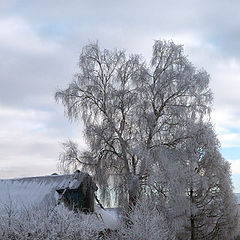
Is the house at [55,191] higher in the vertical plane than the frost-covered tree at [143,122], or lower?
lower

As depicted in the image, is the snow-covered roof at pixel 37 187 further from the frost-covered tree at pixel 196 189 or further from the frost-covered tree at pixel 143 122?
the frost-covered tree at pixel 196 189

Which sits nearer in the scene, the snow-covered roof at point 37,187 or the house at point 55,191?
the house at point 55,191

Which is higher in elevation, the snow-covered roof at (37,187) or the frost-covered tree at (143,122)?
the frost-covered tree at (143,122)

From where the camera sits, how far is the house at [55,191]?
24.5m

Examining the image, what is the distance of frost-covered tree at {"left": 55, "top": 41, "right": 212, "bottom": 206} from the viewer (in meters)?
26.9

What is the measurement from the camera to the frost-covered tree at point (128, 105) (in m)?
26.9

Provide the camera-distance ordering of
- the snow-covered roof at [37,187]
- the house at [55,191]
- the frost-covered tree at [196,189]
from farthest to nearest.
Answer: the frost-covered tree at [196,189]
the snow-covered roof at [37,187]
the house at [55,191]

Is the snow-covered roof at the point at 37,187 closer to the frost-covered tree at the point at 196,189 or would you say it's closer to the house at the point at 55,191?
the house at the point at 55,191

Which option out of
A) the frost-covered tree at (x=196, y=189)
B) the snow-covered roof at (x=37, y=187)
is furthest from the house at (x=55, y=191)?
the frost-covered tree at (x=196, y=189)

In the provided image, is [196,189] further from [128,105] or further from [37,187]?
[37,187]

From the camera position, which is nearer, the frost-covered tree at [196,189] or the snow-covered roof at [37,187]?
the snow-covered roof at [37,187]

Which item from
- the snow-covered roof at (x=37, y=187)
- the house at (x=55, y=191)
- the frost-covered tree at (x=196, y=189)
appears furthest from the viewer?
the frost-covered tree at (x=196, y=189)

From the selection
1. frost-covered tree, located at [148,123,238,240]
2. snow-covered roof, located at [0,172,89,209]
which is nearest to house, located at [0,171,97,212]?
snow-covered roof, located at [0,172,89,209]

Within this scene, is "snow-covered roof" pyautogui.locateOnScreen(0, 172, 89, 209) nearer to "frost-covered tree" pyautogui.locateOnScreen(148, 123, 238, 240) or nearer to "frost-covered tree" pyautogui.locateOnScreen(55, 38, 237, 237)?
"frost-covered tree" pyautogui.locateOnScreen(55, 38, 237, 237)
